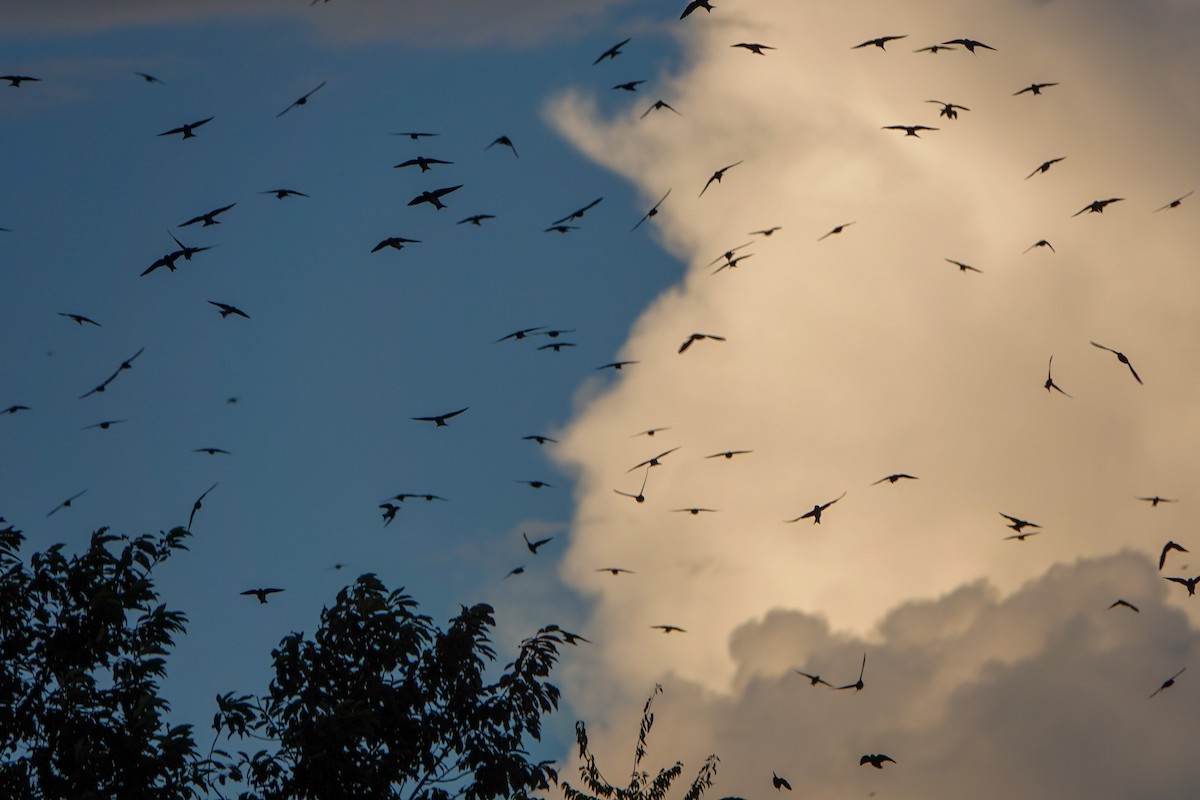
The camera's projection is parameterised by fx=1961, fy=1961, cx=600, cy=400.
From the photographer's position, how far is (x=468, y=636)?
31641 mm

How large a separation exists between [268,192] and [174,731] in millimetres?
12476

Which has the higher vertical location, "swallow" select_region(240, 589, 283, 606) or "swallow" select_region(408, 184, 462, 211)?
"swallow" select_region(408, 184, 462, 211)

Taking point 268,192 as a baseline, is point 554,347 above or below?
below

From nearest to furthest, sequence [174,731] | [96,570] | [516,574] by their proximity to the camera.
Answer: [174,731], [96,570], [516,574]

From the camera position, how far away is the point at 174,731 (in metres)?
28.5

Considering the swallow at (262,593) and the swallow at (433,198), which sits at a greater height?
the swallow at (433,198)

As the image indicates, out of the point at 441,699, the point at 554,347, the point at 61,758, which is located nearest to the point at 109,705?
the point at 61,758

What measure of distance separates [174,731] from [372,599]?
4.15 meters

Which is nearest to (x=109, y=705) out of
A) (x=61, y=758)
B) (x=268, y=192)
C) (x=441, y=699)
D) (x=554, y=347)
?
(x=61, y=758)

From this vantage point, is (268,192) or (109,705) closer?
(109,705)

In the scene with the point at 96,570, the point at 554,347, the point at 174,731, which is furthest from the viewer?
the point at 554,347

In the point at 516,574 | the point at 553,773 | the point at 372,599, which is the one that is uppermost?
the point at 372,599

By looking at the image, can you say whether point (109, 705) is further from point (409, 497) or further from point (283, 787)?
point (409, 497)

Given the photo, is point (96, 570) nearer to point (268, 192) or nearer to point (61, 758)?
point (61, 758)
